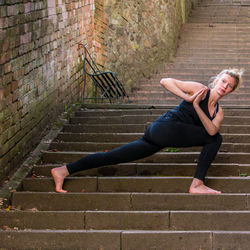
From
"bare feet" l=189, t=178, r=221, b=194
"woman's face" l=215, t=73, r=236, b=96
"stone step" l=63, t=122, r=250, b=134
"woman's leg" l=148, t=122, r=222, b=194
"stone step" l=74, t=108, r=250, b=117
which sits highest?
"woman's face" l=215, t=73, r=236, b=96

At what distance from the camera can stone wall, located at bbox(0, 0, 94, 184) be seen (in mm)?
5410

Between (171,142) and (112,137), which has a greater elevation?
(171,142)

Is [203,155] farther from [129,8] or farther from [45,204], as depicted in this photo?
[129,8]

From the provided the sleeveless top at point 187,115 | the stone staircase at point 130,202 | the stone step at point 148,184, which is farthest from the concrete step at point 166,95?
the sleeveless top at point 187,115

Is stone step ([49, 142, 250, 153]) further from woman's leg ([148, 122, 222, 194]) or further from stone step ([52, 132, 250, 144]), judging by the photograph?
woman's leg ([148, 122, 222, 194])

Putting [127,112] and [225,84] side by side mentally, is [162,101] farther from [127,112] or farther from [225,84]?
[225,84]

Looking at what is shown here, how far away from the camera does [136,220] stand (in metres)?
4.65

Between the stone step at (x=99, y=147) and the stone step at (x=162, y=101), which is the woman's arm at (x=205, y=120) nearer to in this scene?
the stone step at (x=99, y=147)

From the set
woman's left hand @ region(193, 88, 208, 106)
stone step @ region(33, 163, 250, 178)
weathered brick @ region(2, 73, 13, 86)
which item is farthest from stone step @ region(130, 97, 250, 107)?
woman's left hand @ region(193, 88, 208, 106)

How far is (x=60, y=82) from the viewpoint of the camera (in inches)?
316

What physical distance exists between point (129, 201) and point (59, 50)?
3568 millimetres

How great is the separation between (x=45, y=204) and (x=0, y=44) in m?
1.53

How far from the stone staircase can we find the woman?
32 cm

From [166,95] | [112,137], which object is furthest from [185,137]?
[166,95]
